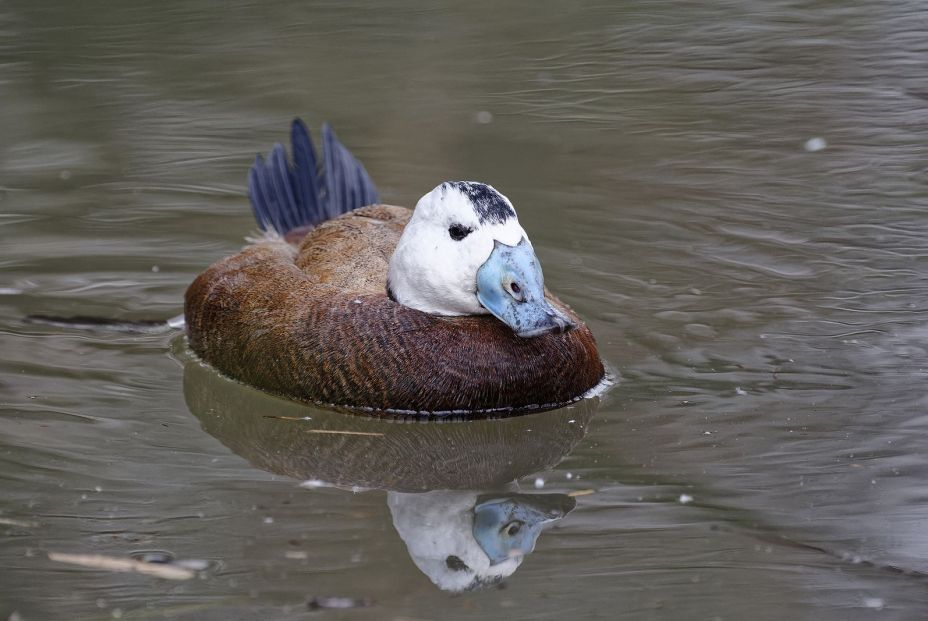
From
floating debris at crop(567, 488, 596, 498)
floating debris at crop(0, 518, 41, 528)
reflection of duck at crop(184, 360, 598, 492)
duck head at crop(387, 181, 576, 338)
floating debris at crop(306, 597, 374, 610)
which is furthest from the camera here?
duck head at crop(387, 181, 576, 338)

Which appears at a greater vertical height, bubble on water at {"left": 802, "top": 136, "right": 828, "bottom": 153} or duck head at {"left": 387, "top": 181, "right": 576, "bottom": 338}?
duck head at {"left": 387, "top": 181, "right": 576, "bottom": 338}

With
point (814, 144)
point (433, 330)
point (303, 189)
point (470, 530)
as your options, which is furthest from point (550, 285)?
point (814, 144)

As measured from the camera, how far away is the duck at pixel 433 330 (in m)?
5.33

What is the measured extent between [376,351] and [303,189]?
73.0 inches

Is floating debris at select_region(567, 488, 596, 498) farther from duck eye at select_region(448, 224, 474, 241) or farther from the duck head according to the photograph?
duck eye at select_region(448, 224, 474, 241)

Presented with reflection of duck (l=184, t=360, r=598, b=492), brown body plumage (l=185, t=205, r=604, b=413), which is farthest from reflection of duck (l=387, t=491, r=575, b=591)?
brown body plumage (l=185, t=205, r=604, b=413)

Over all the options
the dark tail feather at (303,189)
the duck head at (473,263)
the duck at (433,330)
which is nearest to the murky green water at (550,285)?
the duck at (433,330)

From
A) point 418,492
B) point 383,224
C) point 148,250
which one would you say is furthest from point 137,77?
point 418,492

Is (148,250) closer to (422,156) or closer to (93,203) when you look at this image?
(93,203)

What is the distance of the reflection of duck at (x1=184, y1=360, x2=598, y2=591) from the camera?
4391mm

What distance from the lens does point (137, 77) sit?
10594mm

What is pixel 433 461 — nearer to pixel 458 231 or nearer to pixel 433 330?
pixel 433 330

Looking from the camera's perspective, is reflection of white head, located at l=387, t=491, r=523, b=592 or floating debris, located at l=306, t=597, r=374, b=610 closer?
floating debris, located at l=306, t=597, r=374, b=610

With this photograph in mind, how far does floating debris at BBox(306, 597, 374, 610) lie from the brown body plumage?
1.53 meters
